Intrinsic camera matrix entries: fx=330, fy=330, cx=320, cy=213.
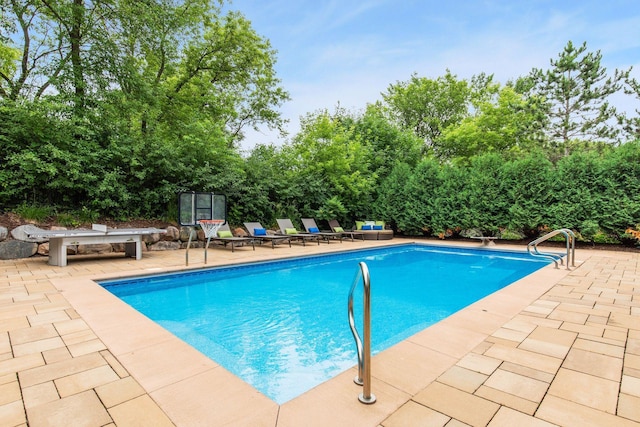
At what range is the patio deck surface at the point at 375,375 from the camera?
1745mm

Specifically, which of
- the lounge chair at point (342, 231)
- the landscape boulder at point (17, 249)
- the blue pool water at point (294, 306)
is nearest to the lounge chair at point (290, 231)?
the lounge chair at point (342, 231)

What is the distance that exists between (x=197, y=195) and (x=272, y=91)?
9014 millimetres

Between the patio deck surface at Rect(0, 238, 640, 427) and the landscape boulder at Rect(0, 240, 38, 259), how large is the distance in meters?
4.49

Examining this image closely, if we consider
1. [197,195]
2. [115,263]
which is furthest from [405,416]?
[197,195]

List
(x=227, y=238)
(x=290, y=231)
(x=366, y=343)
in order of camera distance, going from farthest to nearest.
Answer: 1. (x=290, y=231)
2. (x=227, y=238)
3. (x=366, y=343)

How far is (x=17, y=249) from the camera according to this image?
7.22 metres

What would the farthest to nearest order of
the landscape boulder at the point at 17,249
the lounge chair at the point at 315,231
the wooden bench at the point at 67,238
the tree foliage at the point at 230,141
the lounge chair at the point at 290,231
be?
the lounge chair at the point at 315,231 → the lounge chair at the point at 290,231 → the tree foliage at the point at 230,141 → the landscape boulder at the point at 17,249 → the wooden bench at the point at 67,238

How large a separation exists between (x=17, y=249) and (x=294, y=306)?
6714 millimetres

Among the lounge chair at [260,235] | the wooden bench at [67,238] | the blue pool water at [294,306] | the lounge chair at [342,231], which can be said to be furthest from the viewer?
the lounge chair at [342,231]

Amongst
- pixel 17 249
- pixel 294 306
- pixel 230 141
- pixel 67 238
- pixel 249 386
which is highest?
pixel 230 141

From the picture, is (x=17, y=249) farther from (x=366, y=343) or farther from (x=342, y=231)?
(x=342, y=231)

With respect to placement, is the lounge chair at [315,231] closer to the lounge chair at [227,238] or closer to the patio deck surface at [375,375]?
the lounge chair at [227,238]

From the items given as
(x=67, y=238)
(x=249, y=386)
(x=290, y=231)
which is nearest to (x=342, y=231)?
(x=290, y=231)

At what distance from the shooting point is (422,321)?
4160 mm
